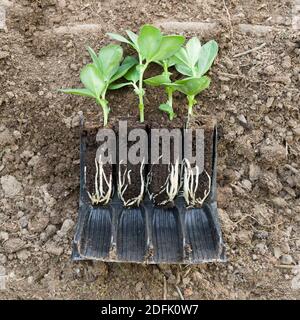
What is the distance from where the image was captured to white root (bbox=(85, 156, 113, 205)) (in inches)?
63.5

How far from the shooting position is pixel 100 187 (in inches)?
63.6

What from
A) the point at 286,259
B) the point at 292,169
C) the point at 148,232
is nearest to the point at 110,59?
the point at 148,232

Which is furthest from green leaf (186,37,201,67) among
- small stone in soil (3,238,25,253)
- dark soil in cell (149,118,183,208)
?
small stone in soil (3,238,25,253)

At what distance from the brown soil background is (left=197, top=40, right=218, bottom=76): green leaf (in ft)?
0.30

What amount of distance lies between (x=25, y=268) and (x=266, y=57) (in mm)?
1073

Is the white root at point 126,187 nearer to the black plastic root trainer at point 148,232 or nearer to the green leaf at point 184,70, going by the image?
the black plastic root trainer at point 148,232

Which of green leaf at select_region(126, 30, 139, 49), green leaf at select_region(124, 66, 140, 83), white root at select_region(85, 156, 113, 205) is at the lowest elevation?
white root at select_region(85, 156, 113, 205)

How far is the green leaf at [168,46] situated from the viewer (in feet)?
5.10

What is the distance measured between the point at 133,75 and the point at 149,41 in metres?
0.16

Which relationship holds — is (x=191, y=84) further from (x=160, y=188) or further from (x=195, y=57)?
(x=160, y=188)

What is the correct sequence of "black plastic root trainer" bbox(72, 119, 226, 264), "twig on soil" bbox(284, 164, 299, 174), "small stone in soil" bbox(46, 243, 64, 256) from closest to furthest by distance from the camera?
"black plastic root trainer" bbox(72, 119, 226, 264), "small stone in soil" bbox(46, 243, 64, 256), "twig on soil" bbox(284, 164, 299, 174)

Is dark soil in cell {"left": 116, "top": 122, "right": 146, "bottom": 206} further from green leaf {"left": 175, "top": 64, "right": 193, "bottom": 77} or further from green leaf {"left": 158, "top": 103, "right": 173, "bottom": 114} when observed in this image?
A: green leaf {"left": 175, "top": 64, "right": 193, "bottom": 77}

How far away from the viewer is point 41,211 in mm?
1662

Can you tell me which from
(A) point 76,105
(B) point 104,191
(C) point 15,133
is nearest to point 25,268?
(B) point 104,191
